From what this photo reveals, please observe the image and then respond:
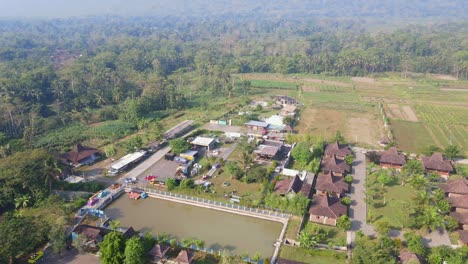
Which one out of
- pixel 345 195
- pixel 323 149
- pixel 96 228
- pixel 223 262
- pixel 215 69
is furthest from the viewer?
pixel 215 69

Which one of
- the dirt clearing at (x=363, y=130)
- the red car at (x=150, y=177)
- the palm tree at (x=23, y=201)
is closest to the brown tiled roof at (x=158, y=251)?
the red car at (x=150, y=177)

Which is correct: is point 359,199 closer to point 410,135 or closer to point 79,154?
point 410,135

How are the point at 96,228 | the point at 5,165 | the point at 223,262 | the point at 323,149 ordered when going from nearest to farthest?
1. the point at 223,262
2. the point at 96,228
3. the point at 5,165
4. the point at 323,149

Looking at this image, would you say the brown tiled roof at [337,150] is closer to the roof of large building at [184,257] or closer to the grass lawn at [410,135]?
the grass lawn at [410,135]

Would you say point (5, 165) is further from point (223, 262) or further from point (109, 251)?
point (223, 262)

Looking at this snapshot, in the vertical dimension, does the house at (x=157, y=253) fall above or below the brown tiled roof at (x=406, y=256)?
below

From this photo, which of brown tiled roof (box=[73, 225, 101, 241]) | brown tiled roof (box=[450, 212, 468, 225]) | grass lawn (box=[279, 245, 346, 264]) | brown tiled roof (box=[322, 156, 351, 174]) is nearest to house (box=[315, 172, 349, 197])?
brown tiled roof (box=[322, 156, 351, 174])

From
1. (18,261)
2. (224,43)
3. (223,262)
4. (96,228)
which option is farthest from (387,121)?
(224,43)
